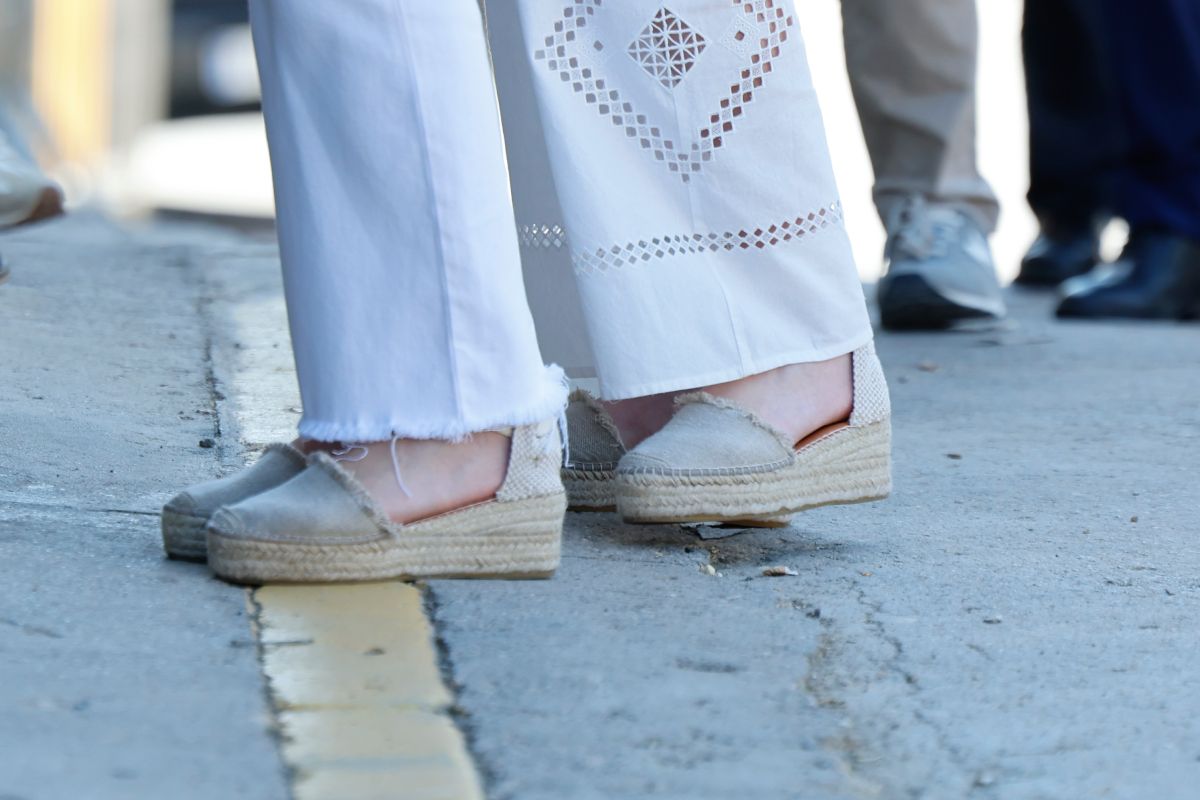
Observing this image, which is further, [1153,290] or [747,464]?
[1153,290]

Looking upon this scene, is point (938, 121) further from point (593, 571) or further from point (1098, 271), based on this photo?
point (593, 571)

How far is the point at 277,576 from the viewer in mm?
1409

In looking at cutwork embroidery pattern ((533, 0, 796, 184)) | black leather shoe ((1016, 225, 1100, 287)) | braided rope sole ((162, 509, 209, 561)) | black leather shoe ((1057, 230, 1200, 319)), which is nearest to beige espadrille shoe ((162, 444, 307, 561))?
braided rope sole ((162, 509, 209, 561))

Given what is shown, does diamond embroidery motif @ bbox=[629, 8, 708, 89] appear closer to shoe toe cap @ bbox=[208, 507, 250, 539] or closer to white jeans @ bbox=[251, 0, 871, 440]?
white jeans @ bbox=[251, 0, 871, 440]

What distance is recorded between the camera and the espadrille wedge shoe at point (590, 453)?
1.72 metres

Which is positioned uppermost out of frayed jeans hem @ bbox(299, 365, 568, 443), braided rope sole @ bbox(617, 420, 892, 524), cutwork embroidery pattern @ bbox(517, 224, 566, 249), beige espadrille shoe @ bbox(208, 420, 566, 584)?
cutwork embroidery pattern @ bbox(517, 224, 566, 249)

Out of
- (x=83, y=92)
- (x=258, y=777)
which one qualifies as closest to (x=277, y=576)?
(x=258, y=777)

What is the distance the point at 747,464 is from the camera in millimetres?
1602

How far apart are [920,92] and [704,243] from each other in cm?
173

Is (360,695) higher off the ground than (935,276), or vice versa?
(360,695)

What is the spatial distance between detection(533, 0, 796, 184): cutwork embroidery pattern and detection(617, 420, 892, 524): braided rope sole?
0.27m

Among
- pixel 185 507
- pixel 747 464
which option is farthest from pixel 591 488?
pixel 185 507

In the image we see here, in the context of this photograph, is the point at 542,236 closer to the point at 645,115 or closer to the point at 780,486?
the point at 645,115

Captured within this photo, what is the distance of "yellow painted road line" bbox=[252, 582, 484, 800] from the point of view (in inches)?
41.9
